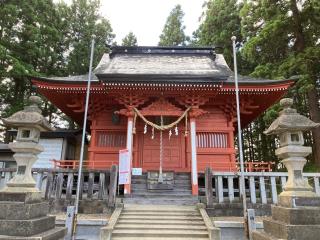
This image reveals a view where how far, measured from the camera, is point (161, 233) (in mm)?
6645

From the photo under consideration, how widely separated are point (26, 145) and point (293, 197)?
5.15 meters

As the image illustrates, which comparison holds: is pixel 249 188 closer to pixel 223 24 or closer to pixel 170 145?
pixel 170 145

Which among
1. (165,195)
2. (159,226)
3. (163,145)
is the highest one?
(163,145)

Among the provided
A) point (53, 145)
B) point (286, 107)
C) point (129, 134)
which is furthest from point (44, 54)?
point (286, 107)

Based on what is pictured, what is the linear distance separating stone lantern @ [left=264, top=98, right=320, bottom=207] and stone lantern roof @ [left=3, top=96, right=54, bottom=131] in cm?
496

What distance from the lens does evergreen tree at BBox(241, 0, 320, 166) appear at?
13.8 m

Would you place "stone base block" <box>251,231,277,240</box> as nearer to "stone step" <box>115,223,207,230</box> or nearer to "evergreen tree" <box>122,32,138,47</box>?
"stone step" <box>115,223,207,230</box>

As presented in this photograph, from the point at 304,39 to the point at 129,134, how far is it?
38.4 ft

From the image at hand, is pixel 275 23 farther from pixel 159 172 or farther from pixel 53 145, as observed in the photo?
pixel 53 145

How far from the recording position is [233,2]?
23125mm

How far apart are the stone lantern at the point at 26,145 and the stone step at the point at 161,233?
102 inches

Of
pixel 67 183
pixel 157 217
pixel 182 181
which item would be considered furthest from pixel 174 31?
pixel 157 217

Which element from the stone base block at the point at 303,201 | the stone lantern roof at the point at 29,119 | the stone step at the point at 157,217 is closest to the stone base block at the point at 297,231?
the stone base block at the point at 303,201

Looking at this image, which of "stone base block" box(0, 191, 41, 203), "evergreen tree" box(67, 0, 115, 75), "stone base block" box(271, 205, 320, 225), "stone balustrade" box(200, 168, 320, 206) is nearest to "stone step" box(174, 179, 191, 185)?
"stone balustrade" box(200, 168, 320, 206)
